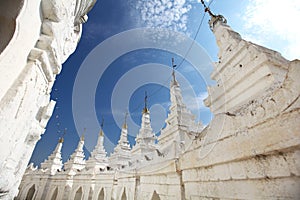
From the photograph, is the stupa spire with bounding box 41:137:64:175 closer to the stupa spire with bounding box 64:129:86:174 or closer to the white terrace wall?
the stupa spire with bounding box 64:129:86:174

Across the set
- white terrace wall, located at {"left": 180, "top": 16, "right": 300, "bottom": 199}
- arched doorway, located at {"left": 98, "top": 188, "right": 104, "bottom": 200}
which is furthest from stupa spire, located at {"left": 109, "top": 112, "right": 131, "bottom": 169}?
white terrace wall, located at {"left": 180, "top": 16, "right": 300, "bottom": 199}

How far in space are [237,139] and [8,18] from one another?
2.81 meters

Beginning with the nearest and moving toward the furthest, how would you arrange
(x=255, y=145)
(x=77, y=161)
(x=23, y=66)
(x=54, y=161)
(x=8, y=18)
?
(x=8, y=18) → (x=23, y=66) → (x=255, y=145) → (x=77, y=161) → (x=54, y=161)

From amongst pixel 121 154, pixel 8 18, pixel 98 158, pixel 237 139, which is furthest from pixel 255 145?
pixel 98 158

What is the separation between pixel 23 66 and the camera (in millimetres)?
1315

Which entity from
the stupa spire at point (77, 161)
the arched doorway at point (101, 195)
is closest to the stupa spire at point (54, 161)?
the stupa spire at point (77, 161)

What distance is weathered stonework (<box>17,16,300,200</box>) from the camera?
70.3 inches

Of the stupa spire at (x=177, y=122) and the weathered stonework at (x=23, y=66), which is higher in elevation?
the stupa spire at (x=177, y=122)

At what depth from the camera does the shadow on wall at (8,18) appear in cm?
110

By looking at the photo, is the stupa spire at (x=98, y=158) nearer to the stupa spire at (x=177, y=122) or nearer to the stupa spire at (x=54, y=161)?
the stupa spire at (x=54, y=161)

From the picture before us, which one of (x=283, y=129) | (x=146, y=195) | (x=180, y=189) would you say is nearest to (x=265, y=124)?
(x=283, y=129)

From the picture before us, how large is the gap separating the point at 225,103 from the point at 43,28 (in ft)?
15.1

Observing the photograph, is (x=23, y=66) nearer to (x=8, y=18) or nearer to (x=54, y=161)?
(x=8, y=18)

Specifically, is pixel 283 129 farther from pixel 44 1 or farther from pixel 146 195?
pixel 146 195
